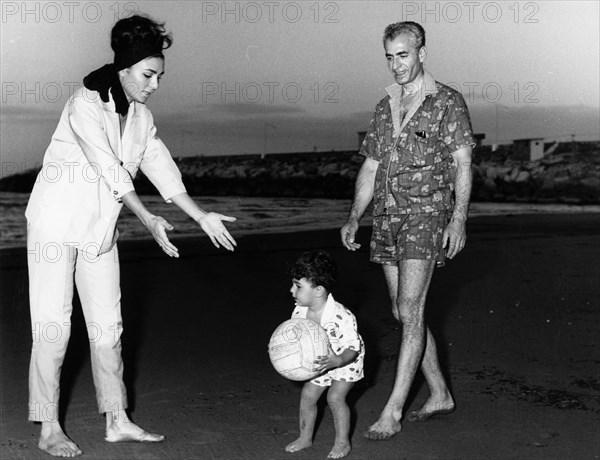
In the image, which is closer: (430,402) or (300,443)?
(300,443)

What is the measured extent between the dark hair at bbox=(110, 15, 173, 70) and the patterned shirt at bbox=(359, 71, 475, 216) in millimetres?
1351

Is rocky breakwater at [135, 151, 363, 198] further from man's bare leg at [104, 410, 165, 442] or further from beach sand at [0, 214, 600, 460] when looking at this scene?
man's bare leg at [104, 410, 165, 442]

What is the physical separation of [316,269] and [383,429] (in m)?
0.92

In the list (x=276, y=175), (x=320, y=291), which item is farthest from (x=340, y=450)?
(x=276, y=175)

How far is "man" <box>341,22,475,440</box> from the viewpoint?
4980mm

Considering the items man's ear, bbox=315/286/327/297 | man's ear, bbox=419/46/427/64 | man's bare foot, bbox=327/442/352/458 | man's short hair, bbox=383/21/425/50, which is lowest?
man's bare foot, bbox=327/442/352/458

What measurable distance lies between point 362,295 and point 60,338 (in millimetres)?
4827

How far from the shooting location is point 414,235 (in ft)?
16.5

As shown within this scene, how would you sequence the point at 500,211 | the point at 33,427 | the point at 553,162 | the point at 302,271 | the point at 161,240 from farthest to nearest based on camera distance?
the point at 553,162 → the point at 500,211 → the point at 33,427 → the point at 302,271 → the point at 161,240

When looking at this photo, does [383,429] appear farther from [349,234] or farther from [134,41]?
[134,41]

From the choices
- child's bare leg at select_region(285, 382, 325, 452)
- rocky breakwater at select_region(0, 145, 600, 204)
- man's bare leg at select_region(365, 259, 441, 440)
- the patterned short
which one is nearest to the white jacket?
child's bare leg at select_region(285, 382, 325, 452)

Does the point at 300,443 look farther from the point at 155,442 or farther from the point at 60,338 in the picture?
the point at 60,338

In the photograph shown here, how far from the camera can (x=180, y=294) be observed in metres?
9.12

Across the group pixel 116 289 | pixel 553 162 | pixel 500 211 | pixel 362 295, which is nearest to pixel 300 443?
pixel 116 289
